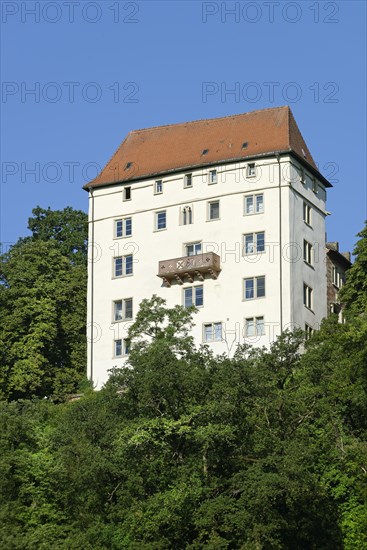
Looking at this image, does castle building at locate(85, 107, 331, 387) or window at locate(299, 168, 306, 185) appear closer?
castle building at locate(85, 107, 331, 387)

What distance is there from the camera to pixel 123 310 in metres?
92.8

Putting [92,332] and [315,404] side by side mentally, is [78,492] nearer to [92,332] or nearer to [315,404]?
[315,404]

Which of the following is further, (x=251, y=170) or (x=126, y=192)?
(x=126, y=192)

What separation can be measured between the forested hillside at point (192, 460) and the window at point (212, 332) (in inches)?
734

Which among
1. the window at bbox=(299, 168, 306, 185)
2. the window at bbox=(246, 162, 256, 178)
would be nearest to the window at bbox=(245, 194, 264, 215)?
the window at bbox=(246, 162, 256, 178)

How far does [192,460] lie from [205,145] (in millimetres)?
37375

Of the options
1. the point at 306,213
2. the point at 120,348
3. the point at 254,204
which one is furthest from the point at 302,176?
the point at 120,348

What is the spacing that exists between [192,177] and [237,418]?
111ft

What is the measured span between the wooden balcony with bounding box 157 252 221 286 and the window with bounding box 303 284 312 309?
198 inches

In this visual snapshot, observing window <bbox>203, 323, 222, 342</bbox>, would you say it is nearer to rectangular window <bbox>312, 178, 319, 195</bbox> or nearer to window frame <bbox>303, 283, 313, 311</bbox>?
window frame <bbox>303, 283, 313, 311</bbox>

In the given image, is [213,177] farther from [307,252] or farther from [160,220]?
[307,252]

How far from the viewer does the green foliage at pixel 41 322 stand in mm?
91312

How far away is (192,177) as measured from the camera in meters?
94.1

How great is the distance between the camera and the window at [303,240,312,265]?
91938 millimetres
